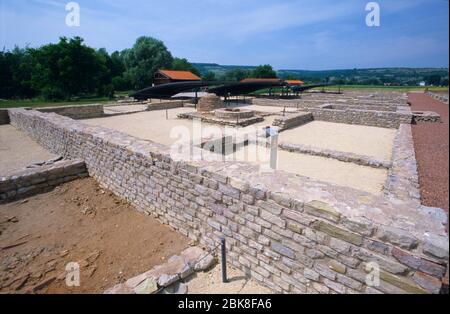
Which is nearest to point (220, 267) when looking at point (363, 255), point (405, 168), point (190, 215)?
point (190, 215)

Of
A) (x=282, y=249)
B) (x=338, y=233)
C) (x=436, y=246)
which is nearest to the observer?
(x=436, y=246)

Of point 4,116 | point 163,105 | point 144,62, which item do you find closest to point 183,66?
point 144,62

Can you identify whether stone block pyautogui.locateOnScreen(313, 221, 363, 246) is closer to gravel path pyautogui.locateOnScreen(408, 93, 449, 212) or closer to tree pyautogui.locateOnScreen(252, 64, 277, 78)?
gravel path pyautogui.locateOnScreen(408, 93, 449, 212)

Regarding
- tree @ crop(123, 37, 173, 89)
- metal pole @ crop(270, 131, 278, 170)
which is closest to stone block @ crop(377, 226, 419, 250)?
metal pole @ crop(270, 131, 278, 170)

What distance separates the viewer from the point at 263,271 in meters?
3.13

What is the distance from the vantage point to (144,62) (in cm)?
4166

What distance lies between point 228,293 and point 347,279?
148 cm

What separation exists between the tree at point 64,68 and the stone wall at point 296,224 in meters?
29.7

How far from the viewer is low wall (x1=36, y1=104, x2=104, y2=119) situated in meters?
13.9

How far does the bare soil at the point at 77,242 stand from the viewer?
3293 mm

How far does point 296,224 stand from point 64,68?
3310cm

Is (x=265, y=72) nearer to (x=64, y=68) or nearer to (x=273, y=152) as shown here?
(x=64, y=68)

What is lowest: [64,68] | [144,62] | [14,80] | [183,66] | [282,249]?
[282,249]
